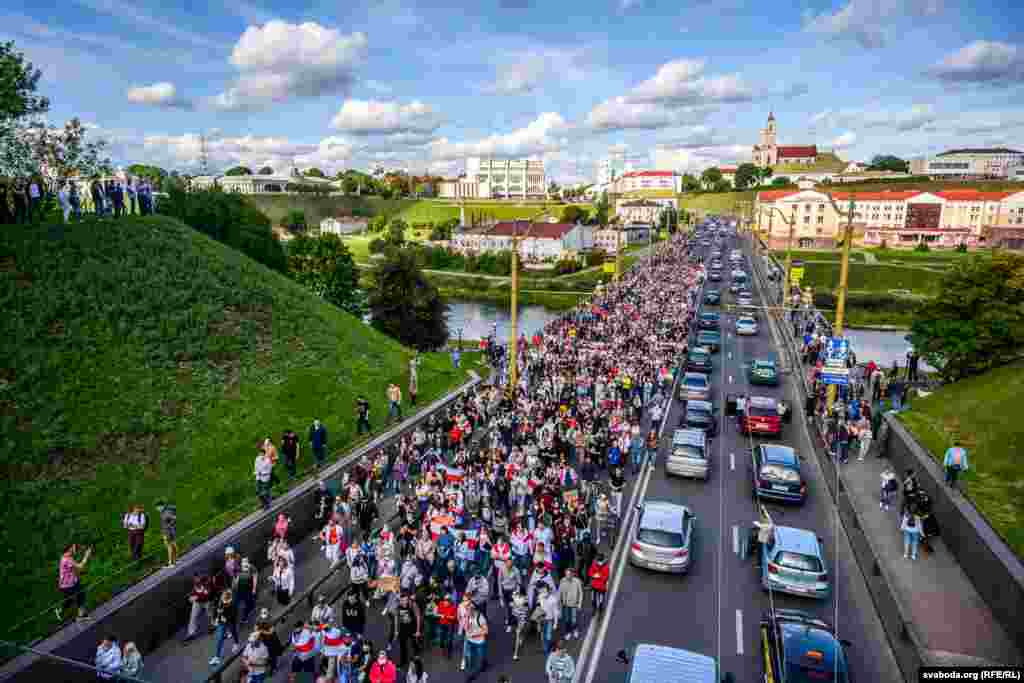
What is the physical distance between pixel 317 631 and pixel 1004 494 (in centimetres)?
1592

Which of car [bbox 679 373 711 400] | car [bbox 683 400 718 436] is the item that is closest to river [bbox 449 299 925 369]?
car [bbox 679 373 711 400]

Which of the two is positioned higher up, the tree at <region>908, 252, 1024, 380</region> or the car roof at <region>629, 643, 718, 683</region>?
the tree at <region>908, 252, 1024, 380</region>

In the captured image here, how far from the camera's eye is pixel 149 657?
11508mm

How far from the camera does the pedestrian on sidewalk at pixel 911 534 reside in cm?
1425

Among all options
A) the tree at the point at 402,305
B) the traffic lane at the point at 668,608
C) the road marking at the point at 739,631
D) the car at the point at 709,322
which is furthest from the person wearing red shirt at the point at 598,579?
the tree at the point at 402,305

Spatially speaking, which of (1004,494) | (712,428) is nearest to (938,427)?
(1004,494)

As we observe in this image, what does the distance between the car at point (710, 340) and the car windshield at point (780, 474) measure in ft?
59.6

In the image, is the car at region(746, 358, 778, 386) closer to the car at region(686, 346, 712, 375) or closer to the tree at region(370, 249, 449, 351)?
the car at region(686, 346, 712, 375)

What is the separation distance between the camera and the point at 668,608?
12.4m

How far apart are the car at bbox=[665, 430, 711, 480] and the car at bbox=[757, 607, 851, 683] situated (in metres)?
7.71

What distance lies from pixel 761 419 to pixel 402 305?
94.3 feet

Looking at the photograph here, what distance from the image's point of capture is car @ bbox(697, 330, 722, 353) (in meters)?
35.3

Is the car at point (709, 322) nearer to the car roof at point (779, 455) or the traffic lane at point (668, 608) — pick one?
the car roof at point (779, 455)

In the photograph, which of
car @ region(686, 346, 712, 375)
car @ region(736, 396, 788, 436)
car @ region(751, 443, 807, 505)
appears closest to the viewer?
car @ region(751, 443, 807, 505)
